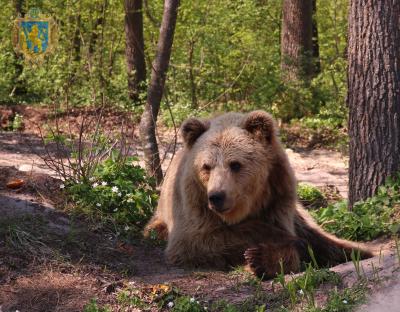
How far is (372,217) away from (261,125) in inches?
60.0

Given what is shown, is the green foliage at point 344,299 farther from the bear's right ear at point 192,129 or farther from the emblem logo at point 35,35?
the emblem logo at point 35,35

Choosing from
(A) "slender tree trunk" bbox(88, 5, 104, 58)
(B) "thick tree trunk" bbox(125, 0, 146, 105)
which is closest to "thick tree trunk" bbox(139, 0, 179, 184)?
(B) "thick tree trunk" bbox(125, 0, 146, 105)

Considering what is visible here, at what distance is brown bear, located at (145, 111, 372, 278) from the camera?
211 inches

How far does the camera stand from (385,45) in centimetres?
646

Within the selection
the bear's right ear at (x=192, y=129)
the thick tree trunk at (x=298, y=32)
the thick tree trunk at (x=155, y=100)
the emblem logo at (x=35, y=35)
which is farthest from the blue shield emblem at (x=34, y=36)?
the bear's right ear at (x=192, y=129)

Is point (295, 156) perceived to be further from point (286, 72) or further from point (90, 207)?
point (90, 207)

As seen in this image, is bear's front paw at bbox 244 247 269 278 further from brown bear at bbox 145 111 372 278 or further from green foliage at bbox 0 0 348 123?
green foliage at bbox 0 0 348 123

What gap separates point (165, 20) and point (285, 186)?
3074 millimetres

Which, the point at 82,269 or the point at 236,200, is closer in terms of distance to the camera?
the point at 82,269

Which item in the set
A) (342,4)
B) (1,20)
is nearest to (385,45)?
(342,4)

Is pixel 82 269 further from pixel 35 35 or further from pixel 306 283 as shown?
pixel 35 35

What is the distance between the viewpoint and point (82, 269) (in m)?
5.18

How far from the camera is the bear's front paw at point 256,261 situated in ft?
16.5

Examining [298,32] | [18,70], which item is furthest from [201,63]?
[18,70]
